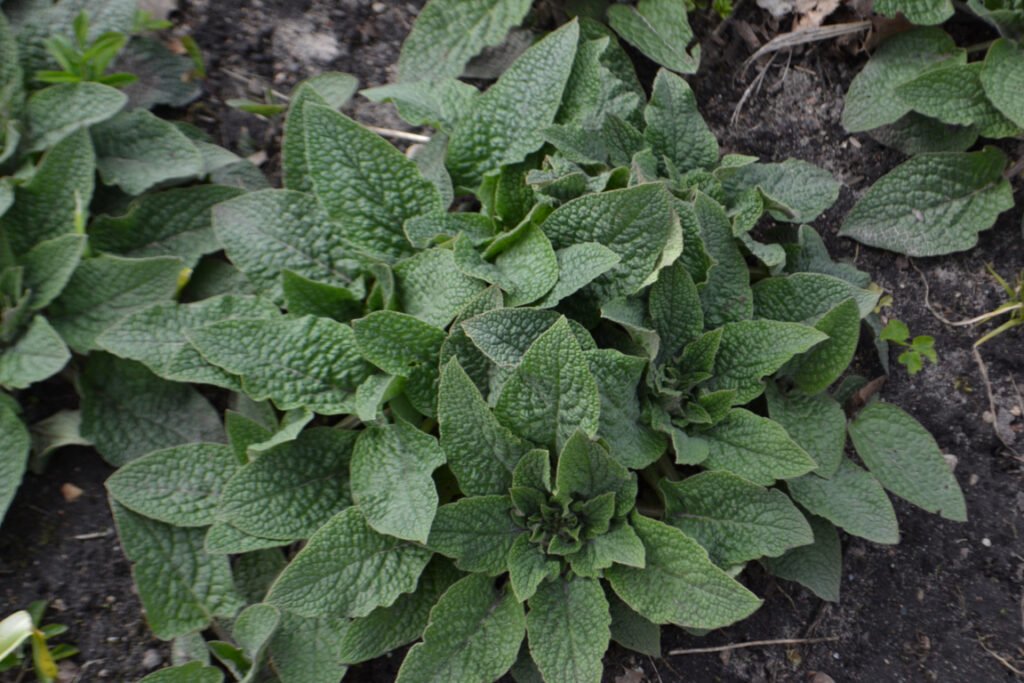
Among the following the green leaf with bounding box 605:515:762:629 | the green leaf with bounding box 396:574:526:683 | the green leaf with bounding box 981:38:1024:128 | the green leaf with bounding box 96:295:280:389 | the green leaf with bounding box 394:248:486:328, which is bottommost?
the green leaf with bounding box 396:574:526:683

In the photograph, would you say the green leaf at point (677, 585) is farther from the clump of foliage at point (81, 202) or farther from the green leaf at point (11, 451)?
the green leaf at point (11, 451)

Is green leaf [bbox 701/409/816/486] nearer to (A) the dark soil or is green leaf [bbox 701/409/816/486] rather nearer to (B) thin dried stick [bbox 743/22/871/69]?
(A) the dark soil

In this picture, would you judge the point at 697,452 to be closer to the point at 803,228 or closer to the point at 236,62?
the point at 803,228

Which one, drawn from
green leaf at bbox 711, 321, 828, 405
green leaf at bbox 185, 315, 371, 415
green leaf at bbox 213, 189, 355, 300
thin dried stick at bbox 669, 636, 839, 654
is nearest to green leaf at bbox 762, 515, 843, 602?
thin dried stick at bbox 669, 636, 839, 654

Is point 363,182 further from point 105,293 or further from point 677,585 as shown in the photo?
point 677,585

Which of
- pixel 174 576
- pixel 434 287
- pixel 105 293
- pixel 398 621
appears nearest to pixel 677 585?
pixel 398 621

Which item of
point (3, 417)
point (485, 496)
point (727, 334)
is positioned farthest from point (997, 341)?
point (3, 417)
